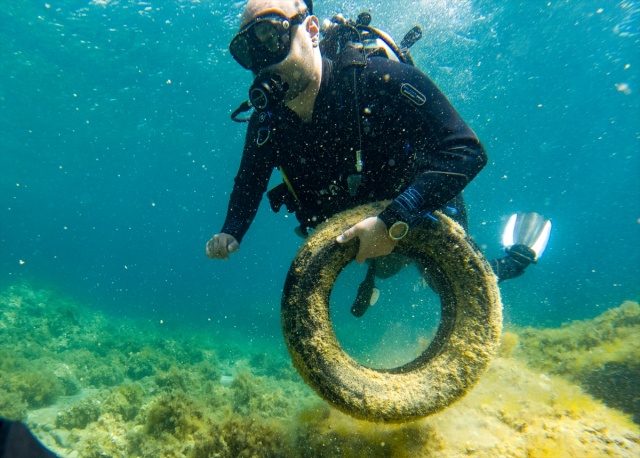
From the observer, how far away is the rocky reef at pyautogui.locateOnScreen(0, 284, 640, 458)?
8.05 feet

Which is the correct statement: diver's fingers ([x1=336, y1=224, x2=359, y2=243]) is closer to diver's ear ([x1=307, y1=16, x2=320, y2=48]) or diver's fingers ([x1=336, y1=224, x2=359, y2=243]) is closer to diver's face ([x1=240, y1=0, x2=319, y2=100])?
diver's face ([x1=240, y1=0, x2=319, y2=100])

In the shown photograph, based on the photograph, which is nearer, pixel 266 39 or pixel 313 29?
pixel 266 39

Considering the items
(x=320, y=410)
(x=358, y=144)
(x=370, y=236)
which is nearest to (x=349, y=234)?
(x=370, y=236)

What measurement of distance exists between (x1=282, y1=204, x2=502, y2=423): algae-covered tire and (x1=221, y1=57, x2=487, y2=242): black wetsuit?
0.51 m

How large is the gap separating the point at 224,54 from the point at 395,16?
10.4m

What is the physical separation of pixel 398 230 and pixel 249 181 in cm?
210

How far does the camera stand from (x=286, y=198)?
3842 millimetres

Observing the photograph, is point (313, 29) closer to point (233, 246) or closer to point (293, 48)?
point (293, 48)

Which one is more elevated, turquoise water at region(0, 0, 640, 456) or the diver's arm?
turquoise water at region(0, 0, 640, 456)

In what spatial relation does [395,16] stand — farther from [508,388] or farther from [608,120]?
[608,120]

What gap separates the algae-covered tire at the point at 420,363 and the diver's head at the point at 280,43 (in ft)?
4.79

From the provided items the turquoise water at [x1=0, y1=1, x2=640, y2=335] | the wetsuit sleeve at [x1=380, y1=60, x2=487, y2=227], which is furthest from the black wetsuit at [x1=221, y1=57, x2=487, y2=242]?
the turquoise water at [x1=0, y1=1, x2=640, y2=335]

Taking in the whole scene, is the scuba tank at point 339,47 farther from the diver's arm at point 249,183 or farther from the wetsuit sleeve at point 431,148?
the wetsuit sleeve at point 431,148

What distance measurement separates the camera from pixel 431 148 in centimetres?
271
